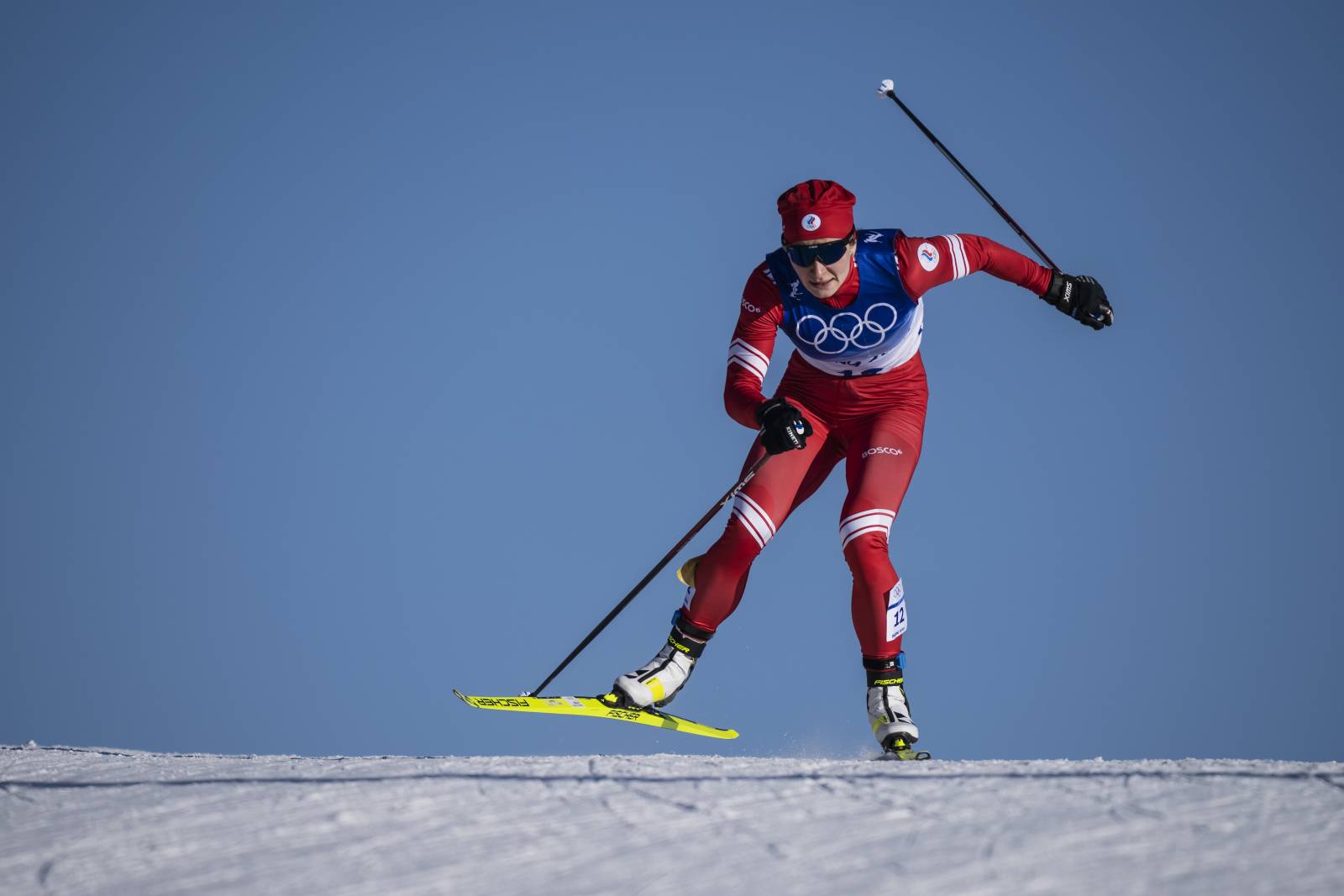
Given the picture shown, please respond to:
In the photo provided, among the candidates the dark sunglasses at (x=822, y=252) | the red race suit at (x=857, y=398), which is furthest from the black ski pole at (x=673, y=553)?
the dark sunglasses at (x=822, y=252)

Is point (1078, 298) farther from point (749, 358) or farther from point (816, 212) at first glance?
point (749, 358)

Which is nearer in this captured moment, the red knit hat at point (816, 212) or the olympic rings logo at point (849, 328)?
the red knit hat at point (816, 212)

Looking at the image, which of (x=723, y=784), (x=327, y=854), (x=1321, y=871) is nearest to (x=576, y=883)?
(x=327, y=854)

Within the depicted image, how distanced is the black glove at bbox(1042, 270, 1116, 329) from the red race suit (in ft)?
0.19

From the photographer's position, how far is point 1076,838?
3.02m

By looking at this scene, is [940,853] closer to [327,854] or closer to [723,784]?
[723,784]

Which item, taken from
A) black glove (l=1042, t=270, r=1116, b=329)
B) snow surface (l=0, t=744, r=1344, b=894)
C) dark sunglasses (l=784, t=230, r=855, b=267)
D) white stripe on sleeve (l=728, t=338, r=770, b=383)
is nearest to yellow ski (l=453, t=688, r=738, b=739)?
snow surface (l=0, t=744, r=1344, b=894)

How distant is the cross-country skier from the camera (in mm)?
4977

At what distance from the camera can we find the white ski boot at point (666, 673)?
5.22 m

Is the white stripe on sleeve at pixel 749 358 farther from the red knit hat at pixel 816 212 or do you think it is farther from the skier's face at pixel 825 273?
the red knit hat at pixel 816 212

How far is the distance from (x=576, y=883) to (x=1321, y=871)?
1.59m

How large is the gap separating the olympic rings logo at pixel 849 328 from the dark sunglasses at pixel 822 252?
270 mm

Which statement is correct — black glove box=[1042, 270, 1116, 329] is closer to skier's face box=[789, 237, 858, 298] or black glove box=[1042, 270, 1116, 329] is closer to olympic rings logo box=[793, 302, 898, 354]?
olympic rings logo box=[793, 302, 898, 354]

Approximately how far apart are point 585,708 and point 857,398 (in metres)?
1.65
